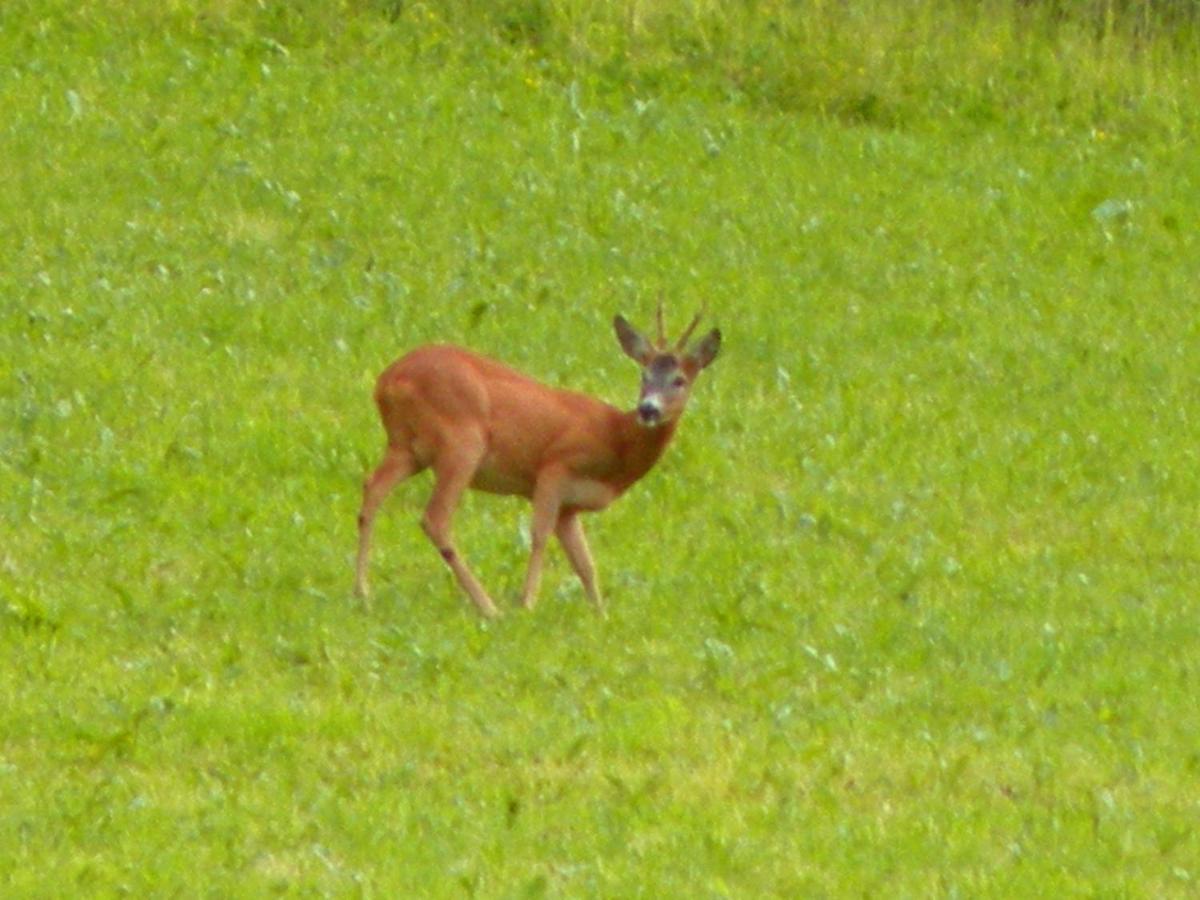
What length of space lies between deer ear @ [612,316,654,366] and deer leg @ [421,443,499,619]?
894mm

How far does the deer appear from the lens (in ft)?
38.4

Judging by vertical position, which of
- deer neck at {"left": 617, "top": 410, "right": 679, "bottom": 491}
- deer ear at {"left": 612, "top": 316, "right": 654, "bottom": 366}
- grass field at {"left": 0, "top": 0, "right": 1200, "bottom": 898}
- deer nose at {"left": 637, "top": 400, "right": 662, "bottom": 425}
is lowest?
grass field at {"left": 0, "top": 0, "right": 1200, "bottom": 898}

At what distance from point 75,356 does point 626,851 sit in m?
6.55

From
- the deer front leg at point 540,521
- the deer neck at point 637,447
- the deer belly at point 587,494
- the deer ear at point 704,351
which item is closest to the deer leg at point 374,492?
the deer front leg at point 540,521

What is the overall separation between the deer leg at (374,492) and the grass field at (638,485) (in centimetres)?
18

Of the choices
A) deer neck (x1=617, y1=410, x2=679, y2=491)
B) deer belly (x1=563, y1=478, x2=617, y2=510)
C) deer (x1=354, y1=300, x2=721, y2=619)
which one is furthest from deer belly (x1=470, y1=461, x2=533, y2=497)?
deer neck (x1=617, y1=410, x2=679, y2=491)

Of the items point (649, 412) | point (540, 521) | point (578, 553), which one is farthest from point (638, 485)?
point (649, 412)

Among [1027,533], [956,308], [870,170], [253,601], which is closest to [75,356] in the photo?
[253,601]

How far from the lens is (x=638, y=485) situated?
13883 millimetres

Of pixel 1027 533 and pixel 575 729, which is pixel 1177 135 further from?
pixel 575 729

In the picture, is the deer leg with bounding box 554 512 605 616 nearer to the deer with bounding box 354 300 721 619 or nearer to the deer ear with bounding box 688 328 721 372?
the deer with bounding box 354 300 721 619

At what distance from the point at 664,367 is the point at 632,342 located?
281mm

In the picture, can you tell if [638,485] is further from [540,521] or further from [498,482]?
[540,521]

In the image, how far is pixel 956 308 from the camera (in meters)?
18.1
